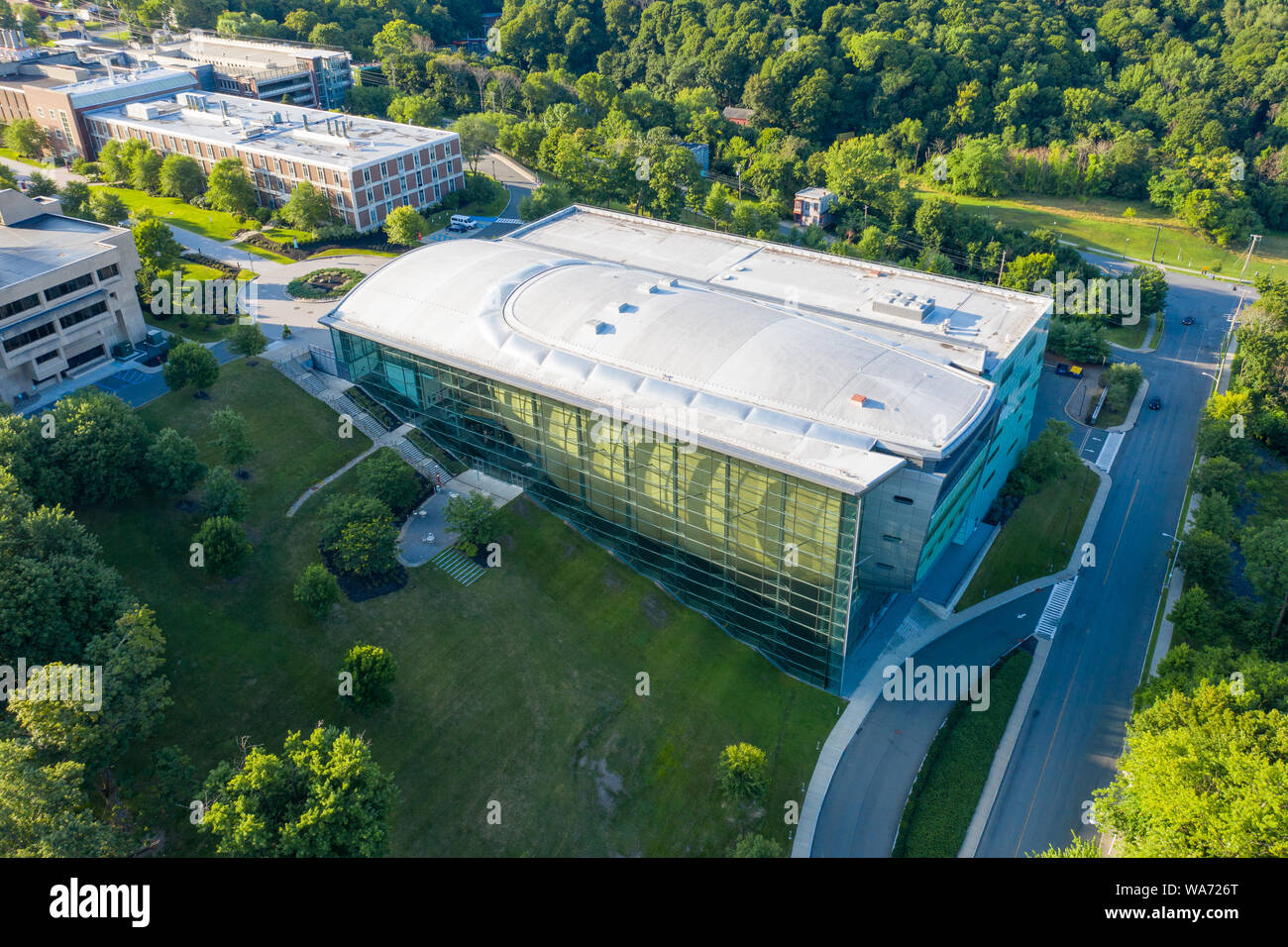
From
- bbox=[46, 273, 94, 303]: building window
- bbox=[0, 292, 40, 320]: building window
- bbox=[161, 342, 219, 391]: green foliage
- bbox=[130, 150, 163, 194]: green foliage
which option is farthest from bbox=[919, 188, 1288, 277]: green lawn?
bbox=[0, 292, 40, 320]: building window

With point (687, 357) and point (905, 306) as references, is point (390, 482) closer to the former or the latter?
point (687, 357)

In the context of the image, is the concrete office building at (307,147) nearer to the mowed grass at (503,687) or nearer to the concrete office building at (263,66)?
the concrete office building at (263,66)

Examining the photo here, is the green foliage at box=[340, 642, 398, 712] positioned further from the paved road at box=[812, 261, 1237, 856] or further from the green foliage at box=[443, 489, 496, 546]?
the paved road at box=[812, 261, 1237, 856]

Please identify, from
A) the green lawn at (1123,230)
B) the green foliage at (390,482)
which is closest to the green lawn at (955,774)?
the green foliage at (390,482)

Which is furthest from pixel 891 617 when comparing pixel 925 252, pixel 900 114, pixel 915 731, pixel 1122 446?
pixel 900 114

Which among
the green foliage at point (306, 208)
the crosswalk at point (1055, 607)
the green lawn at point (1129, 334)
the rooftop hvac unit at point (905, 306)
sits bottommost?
the crosswalk at point (1055, 607)
